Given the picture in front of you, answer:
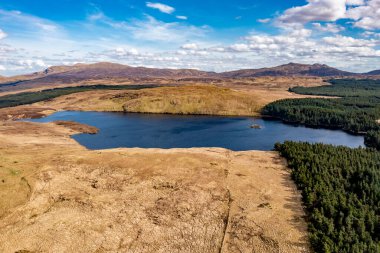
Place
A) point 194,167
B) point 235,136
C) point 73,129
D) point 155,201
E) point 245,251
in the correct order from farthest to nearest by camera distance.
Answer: point 73,129 → point 235,136 → point 194,167 → point 155,201 → point 245,251

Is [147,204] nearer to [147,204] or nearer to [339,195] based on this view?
[147,204]

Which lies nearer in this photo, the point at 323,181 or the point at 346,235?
the point at 346,235

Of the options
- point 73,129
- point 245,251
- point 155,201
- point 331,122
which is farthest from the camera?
point 331,122

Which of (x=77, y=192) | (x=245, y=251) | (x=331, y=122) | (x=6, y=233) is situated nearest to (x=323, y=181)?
(x=245, y=251)

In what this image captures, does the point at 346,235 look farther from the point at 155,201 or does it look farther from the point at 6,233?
the point at 6,233

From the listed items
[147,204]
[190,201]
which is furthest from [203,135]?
[147,204]

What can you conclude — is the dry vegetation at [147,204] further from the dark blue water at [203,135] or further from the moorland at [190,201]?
the dark blue water at [203,135]

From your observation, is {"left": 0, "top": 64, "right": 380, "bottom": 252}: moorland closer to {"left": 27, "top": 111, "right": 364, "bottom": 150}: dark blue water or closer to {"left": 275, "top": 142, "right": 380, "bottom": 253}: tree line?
{"left": 275, "top": 142, "right": 380, "bottom": 253}: tree line

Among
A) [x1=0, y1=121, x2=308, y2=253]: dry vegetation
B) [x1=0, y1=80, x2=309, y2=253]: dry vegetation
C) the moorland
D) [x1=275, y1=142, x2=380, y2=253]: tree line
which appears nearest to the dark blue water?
[x1=275, y1=142, x2=380, y2=253]: tree line
